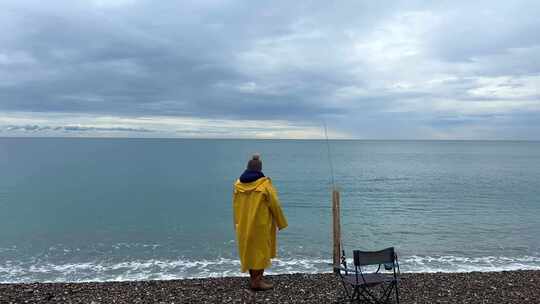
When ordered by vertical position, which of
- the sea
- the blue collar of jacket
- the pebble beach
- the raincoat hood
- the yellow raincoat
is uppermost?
the blue collar of jacket

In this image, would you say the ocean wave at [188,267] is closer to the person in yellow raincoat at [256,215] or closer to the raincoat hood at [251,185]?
the person in yellow raincoat at [256,215]

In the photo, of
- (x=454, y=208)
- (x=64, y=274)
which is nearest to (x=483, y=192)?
(x=454, y=208)

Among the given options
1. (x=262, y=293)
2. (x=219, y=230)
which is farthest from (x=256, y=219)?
(x=219, y=230)

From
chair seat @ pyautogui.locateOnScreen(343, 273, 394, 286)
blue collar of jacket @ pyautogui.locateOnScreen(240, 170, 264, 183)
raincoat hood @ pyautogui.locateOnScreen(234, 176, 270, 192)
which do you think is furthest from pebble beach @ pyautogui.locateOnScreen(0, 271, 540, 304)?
blue collar of jacket @ pyautogui.locateOnScreen(240, 170, 264, 183)

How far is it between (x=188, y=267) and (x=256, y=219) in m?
7.08

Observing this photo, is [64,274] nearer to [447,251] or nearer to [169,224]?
[169,224]

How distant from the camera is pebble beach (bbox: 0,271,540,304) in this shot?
7289 mm

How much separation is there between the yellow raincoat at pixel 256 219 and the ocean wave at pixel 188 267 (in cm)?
526

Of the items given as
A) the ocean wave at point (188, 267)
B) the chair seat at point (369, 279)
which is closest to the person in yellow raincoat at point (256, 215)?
the chair seat at point (369, 279)

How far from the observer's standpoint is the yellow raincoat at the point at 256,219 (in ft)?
23.6

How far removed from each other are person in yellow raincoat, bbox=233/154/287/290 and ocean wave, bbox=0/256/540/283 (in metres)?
5.28

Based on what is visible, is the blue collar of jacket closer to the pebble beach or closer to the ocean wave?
the pebble beach

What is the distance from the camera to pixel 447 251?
15656mm

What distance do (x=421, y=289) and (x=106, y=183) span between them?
39612 millimetres
